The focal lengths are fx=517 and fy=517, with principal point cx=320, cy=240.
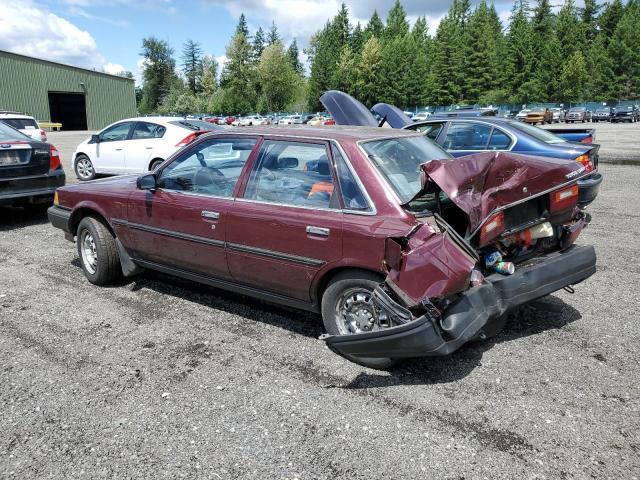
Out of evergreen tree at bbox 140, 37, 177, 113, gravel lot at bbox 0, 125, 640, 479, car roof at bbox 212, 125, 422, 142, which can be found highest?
evergreen tree at bbox 140, 37, 177, 113

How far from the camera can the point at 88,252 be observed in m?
5.41

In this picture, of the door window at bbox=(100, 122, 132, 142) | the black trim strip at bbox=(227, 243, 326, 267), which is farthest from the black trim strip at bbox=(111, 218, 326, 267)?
the door window at bbox=(100, 122, 132, 142)

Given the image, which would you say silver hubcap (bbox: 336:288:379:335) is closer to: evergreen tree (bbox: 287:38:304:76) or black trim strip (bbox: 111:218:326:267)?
black trim strip (bbox: 111:218:326:267)

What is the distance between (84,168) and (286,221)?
10.4 m

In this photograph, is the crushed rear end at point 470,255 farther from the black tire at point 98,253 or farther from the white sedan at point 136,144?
the white sedan at point 136,144

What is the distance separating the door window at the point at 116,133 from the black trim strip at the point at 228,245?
7387mm

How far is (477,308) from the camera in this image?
3.24 metres

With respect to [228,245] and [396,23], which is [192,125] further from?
[396,23]

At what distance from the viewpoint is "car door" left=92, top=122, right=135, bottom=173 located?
458 inches

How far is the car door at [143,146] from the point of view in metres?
11.1

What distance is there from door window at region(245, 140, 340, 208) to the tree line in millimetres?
69713

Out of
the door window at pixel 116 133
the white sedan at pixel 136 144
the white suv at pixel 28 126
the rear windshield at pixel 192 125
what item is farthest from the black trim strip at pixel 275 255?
the white suv at pixel 28 126

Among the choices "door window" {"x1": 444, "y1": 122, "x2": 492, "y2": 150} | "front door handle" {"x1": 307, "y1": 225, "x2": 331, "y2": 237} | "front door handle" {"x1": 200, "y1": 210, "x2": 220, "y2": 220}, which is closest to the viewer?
"front door handle" {"x1": 307, "y1": 225, "x2": 331, "y2": 237}

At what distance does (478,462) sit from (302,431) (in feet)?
3.15
